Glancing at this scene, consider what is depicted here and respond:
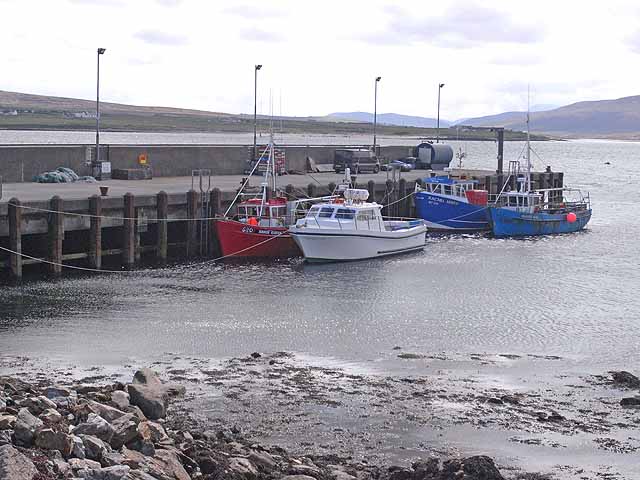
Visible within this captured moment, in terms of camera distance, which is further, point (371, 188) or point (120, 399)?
point (371, 188)

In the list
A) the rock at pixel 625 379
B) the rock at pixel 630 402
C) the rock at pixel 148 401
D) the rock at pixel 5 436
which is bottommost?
the rock at pixel 630 402

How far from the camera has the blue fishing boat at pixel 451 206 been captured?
5903cm

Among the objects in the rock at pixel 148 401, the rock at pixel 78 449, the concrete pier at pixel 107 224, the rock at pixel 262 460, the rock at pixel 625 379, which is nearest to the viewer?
the rock at pixel 78 449

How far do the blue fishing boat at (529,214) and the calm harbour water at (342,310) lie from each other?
28.2 feet

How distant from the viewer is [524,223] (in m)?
58.2

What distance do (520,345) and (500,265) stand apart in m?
16.8

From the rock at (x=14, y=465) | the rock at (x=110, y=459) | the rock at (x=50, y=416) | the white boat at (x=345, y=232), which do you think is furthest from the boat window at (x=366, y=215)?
the rock at (x=14, y=465)

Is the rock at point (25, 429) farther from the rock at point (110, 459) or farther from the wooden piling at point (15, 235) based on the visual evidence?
the wooden piling at point (15, 235)

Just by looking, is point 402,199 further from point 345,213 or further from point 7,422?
point 7,422

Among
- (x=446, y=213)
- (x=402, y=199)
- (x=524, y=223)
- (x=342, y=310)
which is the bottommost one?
(x=342, y=310)

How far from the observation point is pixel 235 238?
146ft

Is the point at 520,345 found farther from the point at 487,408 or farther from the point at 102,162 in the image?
the point at 102,162

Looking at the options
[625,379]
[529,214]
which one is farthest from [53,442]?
[529,214]

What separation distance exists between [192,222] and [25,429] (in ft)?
94.3
